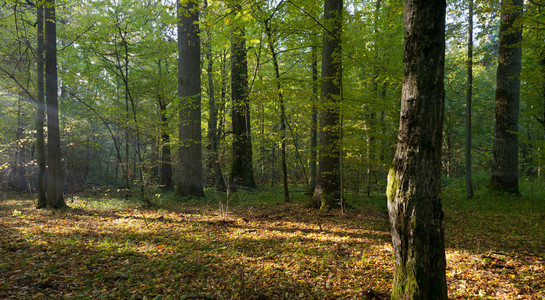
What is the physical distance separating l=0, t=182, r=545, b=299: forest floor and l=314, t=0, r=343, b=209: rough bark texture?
0.68 m

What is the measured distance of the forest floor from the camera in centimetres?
317

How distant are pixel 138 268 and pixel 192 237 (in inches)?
59.5

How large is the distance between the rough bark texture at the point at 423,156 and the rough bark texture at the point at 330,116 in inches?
173

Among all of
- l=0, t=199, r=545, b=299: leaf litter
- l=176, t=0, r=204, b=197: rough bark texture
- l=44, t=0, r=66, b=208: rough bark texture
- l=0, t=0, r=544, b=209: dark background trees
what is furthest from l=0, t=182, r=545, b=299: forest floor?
l=176, t=0, r=204, b=197: rough bark texture

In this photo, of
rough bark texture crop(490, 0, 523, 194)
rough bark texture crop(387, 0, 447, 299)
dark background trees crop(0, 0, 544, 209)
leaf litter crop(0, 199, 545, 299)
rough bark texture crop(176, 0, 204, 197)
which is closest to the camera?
rough bark texture crop(387, 0, 447, 299)

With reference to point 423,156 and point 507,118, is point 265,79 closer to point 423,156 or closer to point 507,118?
point 423,156

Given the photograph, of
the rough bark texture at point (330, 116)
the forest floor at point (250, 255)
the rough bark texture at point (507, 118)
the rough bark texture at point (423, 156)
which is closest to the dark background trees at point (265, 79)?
the rough bark texture at point (330, 116)

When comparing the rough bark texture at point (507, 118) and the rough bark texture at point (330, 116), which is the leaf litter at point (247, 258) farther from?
the rough bark texture at point (507, 118)

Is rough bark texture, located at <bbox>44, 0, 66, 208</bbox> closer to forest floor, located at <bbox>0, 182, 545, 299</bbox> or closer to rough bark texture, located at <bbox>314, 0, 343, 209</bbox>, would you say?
forest floor, located at <bbox>0, 182, 545, 299</bbox>

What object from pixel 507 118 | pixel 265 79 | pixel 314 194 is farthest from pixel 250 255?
pixel 507 118

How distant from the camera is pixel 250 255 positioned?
4.34 meters

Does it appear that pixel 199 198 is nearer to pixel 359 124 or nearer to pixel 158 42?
pixel 359 124

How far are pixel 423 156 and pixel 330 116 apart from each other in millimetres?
4929

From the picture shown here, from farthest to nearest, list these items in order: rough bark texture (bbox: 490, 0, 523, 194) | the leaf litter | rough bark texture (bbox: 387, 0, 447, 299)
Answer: rough bark texture (bbox: 490, 0, 523, 194) < the leaf litter < rough bark texture (bbox: 387, 0, 447, 299)
